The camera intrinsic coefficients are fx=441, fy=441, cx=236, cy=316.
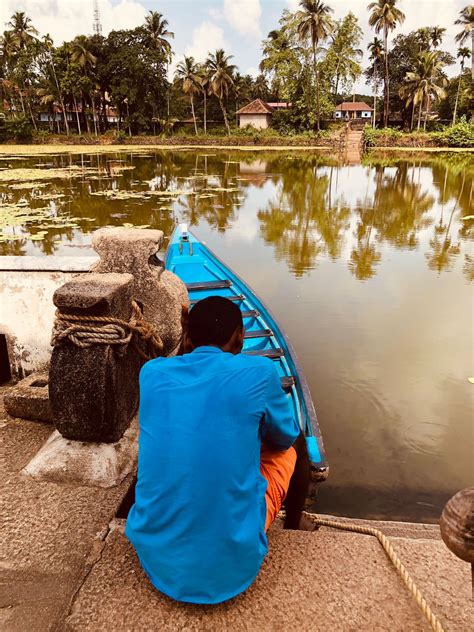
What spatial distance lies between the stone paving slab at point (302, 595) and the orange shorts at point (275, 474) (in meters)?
0.22

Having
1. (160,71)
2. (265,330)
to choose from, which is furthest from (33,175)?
(160,71)

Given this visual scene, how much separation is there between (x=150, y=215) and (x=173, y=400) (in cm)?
1222

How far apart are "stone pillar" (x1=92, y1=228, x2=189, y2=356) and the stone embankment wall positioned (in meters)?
0.39

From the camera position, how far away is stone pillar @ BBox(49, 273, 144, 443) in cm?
215

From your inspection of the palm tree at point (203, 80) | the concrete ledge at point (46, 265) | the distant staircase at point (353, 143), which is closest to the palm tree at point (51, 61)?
the palm tree at point (203, 80)

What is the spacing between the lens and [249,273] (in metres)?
8.93

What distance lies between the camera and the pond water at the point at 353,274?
404 cm

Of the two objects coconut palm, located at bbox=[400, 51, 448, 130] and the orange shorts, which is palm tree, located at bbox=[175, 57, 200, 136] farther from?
the orange shorts

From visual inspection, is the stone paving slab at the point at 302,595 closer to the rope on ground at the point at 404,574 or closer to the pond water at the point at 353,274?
the rope on ground at the point at 404,574

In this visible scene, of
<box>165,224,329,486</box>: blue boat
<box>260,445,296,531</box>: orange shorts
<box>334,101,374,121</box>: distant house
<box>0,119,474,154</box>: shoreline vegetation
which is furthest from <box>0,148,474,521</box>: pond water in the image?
<box>334,101,374,121</box>: distant house

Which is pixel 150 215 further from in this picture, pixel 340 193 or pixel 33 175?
pixel 33 175

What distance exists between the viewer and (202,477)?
1.46 meters

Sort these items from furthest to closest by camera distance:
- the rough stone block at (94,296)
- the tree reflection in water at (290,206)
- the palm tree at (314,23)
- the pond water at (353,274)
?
the palm tree at (314,23)
the tree reflection in water at (290,206)
the pond water at (353,274)
the rough stone block at (94,296)

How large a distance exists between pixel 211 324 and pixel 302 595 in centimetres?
110
